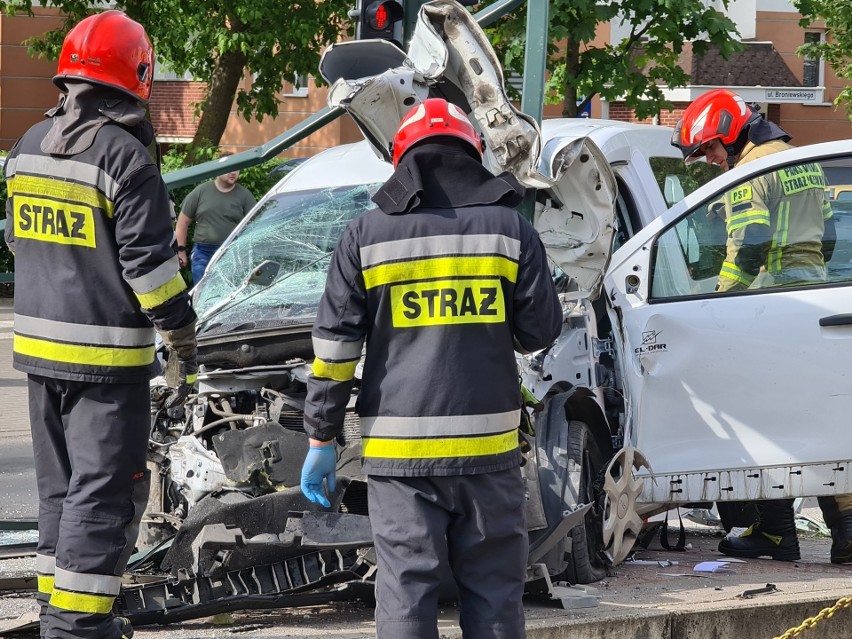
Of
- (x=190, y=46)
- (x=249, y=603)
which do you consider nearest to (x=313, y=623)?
(x=249, y=603)

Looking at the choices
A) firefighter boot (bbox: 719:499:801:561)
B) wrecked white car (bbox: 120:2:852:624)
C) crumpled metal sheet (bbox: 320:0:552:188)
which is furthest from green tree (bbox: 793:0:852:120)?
crumpled metal sheet (bbox: 320:0:552:188)

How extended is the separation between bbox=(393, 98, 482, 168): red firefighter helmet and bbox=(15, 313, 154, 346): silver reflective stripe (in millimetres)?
1029

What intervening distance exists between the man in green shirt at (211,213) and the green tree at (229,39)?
4810 mm

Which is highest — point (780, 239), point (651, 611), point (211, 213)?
point (211, 213)

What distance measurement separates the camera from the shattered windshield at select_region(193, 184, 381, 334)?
5484 mm

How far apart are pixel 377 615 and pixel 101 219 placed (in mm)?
1525

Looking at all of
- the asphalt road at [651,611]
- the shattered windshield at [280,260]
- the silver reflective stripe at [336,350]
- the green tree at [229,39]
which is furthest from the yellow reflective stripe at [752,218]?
the green tree at [229,39]

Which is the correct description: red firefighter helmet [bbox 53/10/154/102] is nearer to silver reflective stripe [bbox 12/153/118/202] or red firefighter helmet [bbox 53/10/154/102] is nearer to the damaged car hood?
silver reflective stripe [bbox 12/153/118/202]

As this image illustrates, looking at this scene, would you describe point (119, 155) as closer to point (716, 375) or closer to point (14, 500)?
point (716, 375)

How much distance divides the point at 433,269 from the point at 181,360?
3.67 ft

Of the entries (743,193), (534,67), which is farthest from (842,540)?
(534,67)

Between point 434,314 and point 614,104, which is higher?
point 614,104

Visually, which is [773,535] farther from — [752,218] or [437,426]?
[437,426]

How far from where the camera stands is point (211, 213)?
1151 centimetres
